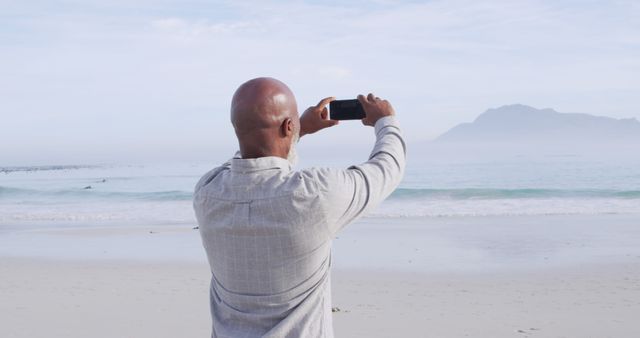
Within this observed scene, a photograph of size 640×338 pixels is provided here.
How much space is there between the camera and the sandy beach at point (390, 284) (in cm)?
648

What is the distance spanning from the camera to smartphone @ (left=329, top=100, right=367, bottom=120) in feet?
6.39

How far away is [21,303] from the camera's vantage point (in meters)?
7.58

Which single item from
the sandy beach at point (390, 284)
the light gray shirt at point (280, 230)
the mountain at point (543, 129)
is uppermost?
the light gray shirt at point (280, 230)

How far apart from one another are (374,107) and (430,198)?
76.0 ft

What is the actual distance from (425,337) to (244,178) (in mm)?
4659

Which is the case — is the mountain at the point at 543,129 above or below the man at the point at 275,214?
below

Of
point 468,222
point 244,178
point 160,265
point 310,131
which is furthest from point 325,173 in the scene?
point 468,222

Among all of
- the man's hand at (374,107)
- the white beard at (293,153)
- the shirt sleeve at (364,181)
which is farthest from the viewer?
the man's hand at (374,107)

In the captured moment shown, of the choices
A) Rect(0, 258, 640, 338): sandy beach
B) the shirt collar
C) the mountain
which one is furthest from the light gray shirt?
the mountain

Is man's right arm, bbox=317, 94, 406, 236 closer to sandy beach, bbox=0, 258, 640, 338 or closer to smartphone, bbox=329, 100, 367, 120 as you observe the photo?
smartphone, bbox=329, 100, 367, 120

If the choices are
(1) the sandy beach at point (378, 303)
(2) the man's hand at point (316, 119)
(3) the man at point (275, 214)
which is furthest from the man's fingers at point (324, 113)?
(1) the sandy beach at point (378, 303)

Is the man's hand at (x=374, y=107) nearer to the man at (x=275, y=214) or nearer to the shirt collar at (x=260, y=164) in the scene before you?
the man at (x=275, y=214)

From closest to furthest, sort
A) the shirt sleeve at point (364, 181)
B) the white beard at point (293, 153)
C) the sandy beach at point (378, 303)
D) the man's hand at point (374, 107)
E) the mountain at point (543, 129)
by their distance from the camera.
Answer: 1. the shirt sleeve at point (364, 181)
2. the white beard at point (293, 153)
3. the man's hand at point (374, 107)
4. the sandy beach at point (378, 303)
5. the mountain at point (543, 129)

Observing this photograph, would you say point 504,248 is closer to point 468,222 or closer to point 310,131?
point 468,222
